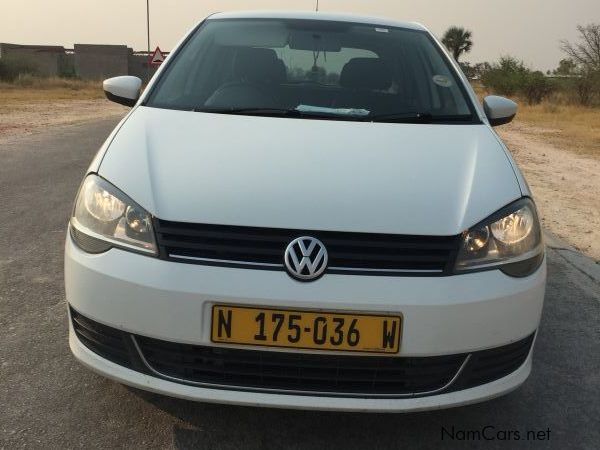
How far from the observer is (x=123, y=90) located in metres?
3.55

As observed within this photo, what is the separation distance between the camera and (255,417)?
2.55 metres

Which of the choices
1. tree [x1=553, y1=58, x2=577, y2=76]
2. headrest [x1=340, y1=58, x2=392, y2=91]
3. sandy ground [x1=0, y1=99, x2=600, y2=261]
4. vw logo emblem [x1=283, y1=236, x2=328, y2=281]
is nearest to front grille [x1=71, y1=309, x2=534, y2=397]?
vw logo emblem [x1=283, y1=236, x2=328, y2=281]

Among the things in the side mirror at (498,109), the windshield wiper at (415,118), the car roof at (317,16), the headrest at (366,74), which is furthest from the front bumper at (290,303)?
the car roof at (317,16)

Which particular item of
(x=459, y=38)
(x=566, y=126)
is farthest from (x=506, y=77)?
(x=459, y=38)

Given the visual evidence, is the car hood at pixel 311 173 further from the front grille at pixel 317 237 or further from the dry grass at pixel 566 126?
the dry grass at pixel 566 126

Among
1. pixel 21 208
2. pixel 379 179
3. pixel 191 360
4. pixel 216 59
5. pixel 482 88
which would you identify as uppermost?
pixel 216 59

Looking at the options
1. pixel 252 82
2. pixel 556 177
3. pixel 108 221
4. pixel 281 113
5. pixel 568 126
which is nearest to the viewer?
pixel 108 221

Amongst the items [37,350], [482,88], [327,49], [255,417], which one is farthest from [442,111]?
[482,88]

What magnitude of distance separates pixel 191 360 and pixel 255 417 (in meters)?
0.53

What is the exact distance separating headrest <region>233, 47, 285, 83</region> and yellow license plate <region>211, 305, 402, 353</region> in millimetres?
1691

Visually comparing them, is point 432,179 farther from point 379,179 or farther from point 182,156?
point 182,156

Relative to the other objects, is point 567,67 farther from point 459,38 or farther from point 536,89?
point 459,38

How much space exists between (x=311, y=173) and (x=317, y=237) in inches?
13.2

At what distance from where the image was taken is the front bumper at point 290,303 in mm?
2059
